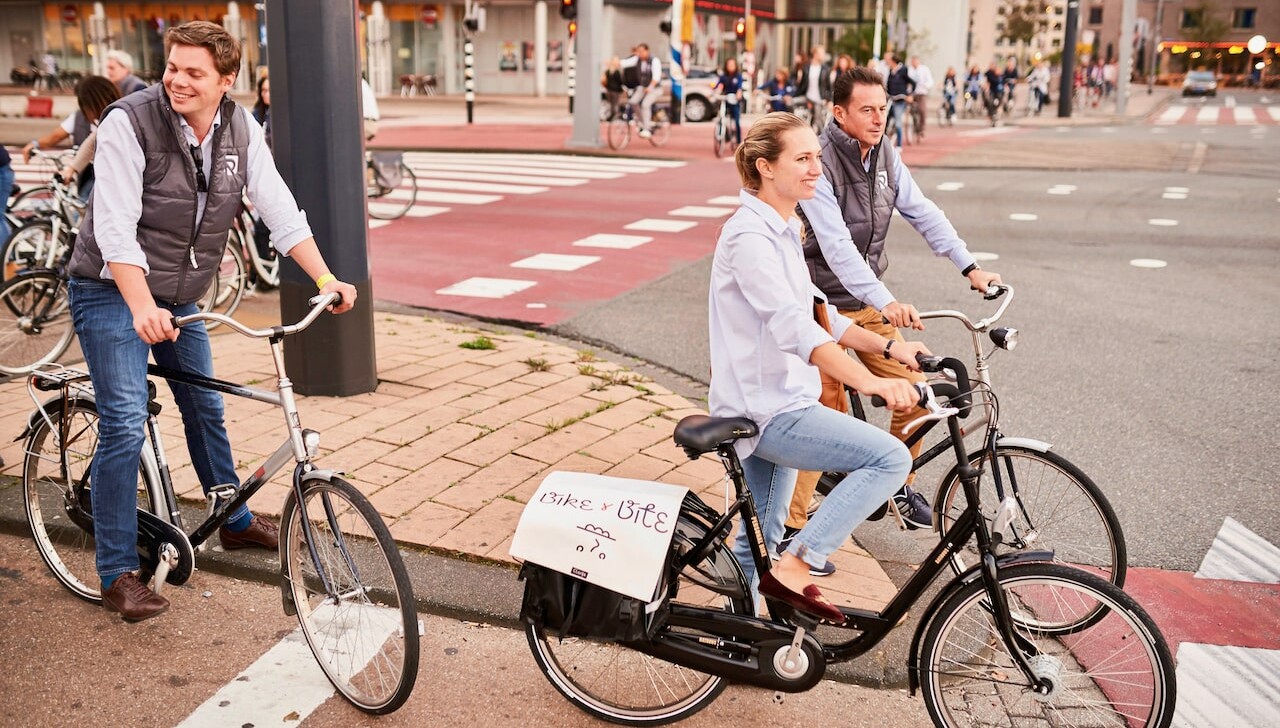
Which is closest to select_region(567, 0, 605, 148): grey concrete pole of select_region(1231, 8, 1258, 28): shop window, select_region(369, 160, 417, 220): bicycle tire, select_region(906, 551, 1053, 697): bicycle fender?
select_region(369, 160, 417, 220): bicycle tire

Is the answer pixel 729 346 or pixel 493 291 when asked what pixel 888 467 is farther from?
pixel 493 291

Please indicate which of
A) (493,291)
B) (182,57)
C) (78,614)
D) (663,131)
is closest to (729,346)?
(182,57)

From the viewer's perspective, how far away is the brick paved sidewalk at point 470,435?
4.57m

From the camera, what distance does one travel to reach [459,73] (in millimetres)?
49250

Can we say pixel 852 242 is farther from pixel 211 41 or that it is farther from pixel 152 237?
pixel 152 237

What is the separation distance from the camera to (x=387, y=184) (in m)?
13.1

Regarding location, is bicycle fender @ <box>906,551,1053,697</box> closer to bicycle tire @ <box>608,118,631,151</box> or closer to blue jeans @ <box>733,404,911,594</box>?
blue jeans @ <box>733,404,911,594</box>

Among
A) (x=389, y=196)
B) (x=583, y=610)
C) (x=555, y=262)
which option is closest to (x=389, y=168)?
(x=389, y=196)

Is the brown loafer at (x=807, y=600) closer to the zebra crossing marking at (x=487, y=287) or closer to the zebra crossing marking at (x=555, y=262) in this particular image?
the zebra crossing marking at (x=487, y=287)

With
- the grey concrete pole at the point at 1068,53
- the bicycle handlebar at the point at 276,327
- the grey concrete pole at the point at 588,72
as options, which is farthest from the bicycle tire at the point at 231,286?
the grey concrete pole at the point at 1068,53

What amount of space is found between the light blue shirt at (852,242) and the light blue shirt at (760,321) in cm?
86

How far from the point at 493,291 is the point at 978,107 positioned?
36.3 m

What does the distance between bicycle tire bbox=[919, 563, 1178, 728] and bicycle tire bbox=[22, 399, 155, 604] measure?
2551 mm

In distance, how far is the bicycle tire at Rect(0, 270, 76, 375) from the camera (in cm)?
680
